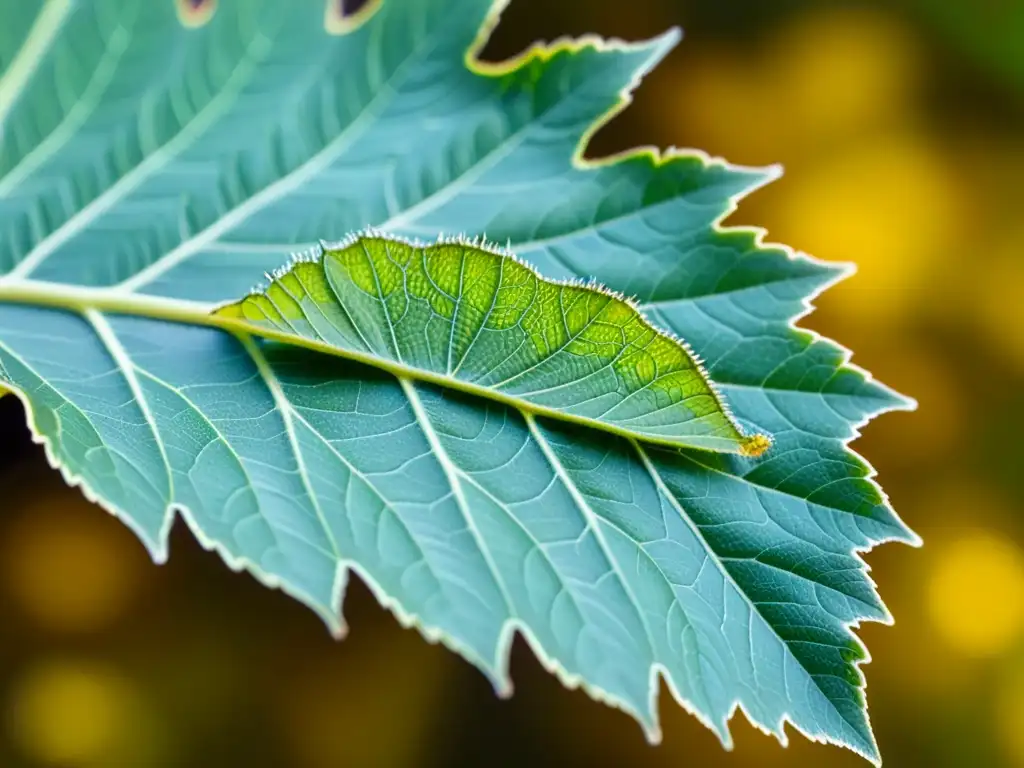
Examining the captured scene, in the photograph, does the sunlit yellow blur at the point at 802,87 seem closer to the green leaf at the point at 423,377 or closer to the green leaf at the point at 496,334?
the green leaf at the point at 423,377

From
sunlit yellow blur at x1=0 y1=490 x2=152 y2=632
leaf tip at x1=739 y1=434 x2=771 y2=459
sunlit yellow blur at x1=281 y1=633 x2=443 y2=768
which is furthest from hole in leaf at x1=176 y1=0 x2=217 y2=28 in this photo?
sunlit yellow blur at x1=281 y1=633 x2=443 y2=768

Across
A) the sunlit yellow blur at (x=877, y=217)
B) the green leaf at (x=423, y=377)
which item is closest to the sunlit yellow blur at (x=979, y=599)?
the sunlit yellow blur at (x=877, y=217)

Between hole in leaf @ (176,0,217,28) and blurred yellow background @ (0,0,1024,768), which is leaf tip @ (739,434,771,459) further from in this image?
blurred yellow background @ (0,0,1024,768)

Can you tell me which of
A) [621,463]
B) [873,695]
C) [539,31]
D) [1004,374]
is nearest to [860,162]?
[1004,374]

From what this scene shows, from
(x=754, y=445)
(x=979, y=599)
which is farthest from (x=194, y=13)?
(x=979, y=599)

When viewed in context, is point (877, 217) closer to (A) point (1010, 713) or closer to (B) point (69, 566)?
(A) point (1010, 713)

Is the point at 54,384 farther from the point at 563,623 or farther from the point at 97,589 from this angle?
the point at 97,589
